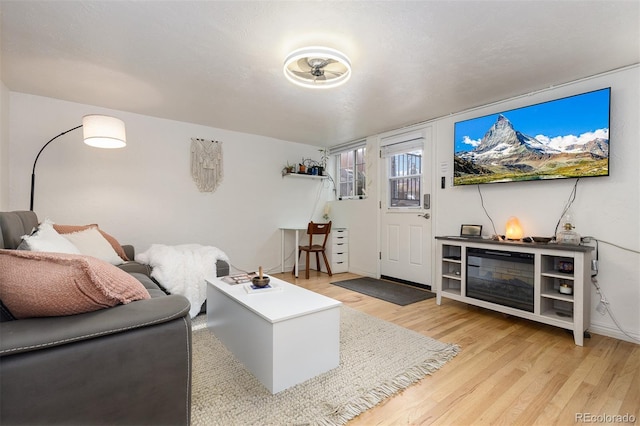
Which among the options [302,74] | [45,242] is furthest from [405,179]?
[45,242]

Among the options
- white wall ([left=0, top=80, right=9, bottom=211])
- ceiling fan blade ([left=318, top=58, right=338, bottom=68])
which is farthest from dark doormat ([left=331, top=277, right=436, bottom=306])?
white wall ([left=0, top=80, right=9, bottom=211])

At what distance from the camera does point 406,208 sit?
161 inches

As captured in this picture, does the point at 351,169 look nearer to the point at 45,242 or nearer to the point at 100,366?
the point at 45,242

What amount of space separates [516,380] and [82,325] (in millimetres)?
2214

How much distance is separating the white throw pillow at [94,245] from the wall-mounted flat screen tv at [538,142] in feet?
12.0

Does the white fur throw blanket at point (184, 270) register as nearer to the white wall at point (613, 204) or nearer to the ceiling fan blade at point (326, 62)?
the ceiling fan blade at point (326, 62)

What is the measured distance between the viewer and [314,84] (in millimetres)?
2371

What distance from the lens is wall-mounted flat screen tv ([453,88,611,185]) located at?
241cm

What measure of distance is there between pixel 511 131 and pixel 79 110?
4648mm

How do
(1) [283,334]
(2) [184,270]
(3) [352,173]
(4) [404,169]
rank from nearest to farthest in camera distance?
(1) [283,334]
(2) [184,270]
(4) [404,169]
(3) [352,173]

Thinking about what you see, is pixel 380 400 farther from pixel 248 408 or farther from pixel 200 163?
pixel 200 163

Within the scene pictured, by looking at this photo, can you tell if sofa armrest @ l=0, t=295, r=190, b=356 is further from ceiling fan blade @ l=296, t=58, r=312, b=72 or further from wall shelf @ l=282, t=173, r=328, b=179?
wall shelf @ l=282, t=173, r=328, b=179

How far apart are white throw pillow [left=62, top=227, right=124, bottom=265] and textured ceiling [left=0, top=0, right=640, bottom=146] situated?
141 centimetres

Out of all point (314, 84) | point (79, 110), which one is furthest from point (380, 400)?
point (79, 110)
